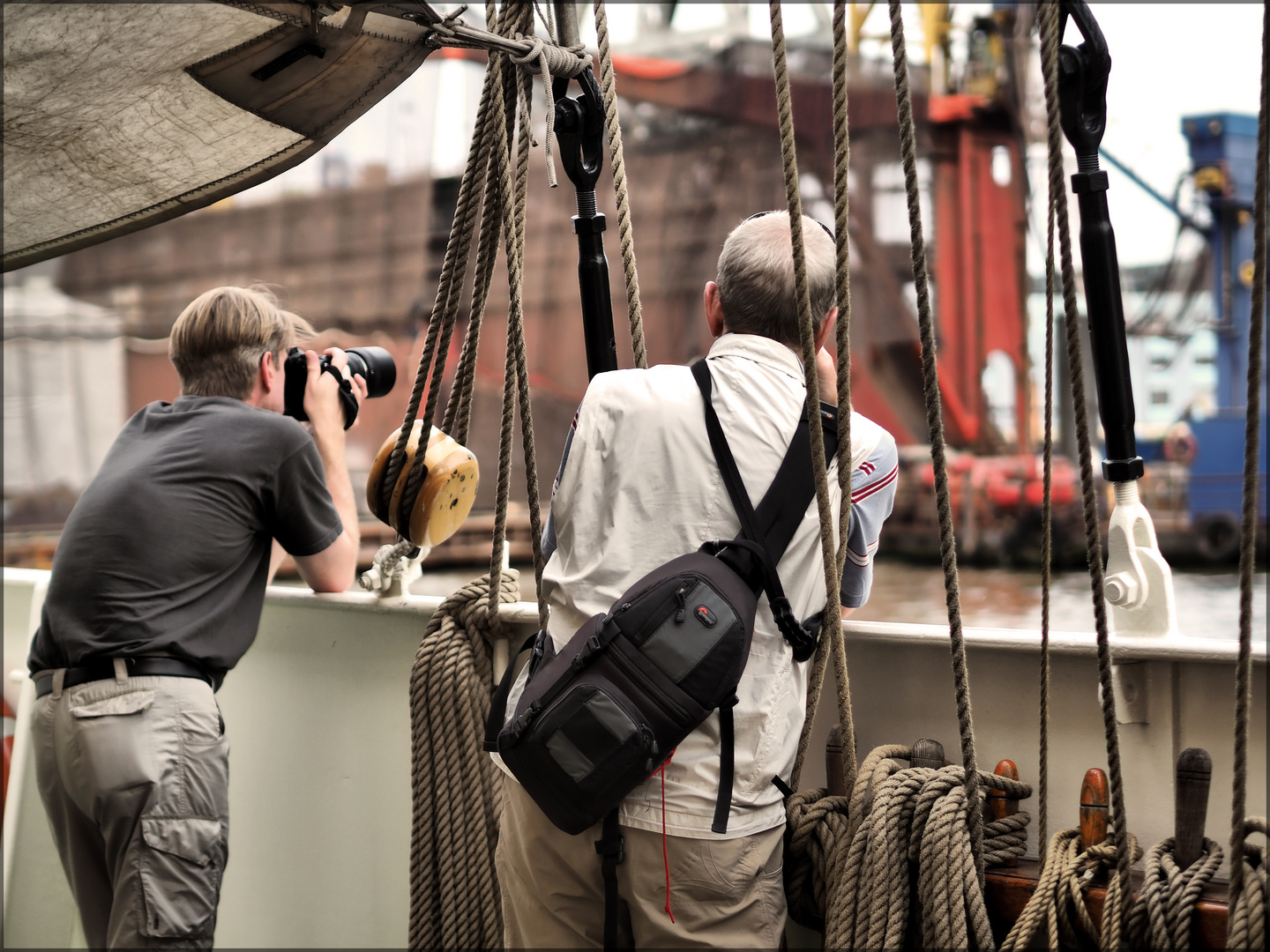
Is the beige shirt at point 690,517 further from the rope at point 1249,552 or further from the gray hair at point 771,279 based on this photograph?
the rope at point 1249,552

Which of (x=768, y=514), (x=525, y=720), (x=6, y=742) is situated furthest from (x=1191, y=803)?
(x=6, y=742)

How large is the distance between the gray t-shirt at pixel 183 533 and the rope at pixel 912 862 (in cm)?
79

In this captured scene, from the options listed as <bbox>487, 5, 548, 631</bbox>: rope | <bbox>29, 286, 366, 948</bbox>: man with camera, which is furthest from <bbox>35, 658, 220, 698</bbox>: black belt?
<bbox>487, 5, 548, 631</bbox>: rope

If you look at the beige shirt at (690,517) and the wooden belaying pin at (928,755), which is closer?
the beige shirt at (690,517)

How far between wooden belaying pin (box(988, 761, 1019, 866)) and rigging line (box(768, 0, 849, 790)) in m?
0.25

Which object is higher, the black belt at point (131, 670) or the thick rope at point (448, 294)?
the thick rope at point (448, 294)

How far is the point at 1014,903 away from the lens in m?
1.06

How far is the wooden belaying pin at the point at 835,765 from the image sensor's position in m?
1.17

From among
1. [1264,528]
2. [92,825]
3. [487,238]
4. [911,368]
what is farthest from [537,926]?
[1264,528]

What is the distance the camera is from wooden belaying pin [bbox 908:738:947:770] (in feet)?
3.76

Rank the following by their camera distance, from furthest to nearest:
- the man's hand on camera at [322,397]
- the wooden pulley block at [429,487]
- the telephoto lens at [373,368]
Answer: the telephoto lens at [373,368] < the man's hand on camera at [322,397] < the wooden pulley block at [429,487]

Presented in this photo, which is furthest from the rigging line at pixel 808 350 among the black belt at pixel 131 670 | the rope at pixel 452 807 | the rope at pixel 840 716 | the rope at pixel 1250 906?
the black belt at pixel 131 670

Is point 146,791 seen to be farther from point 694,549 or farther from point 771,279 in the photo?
point 771,279

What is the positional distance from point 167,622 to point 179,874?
1.01 ft
